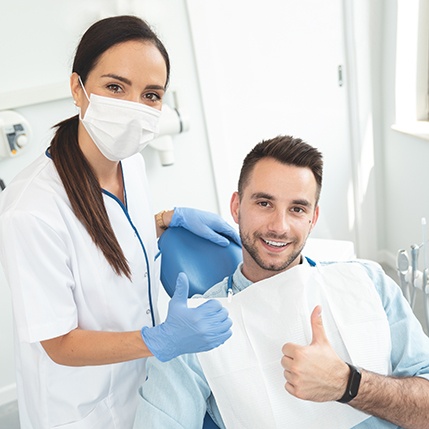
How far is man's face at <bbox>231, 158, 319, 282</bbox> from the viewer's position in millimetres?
1272

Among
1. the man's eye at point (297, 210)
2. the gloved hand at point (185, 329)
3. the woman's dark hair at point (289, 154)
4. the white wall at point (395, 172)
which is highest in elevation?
the woman's dark hair at point (289, 154)

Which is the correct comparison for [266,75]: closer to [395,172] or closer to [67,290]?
[395,172]

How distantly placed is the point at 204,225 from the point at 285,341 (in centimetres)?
45

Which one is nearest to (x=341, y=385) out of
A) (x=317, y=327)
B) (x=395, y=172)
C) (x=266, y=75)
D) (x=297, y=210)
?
(x=317, y=327)

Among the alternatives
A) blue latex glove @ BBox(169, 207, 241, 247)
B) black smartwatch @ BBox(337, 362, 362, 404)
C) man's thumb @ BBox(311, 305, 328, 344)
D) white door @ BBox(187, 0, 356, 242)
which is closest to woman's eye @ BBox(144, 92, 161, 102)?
blue latex glove @ BBox(169, 207, 241, 247)

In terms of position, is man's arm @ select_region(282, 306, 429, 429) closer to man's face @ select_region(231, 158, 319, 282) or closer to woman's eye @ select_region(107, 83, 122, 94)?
man's face @ select_region(231, 158, 319, 282)

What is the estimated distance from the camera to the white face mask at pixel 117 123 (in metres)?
1.17

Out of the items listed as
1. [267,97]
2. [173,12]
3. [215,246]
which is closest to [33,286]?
[215,246]

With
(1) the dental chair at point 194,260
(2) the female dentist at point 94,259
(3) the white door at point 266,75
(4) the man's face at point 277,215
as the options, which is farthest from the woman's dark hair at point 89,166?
(3) the white door at point 266,75

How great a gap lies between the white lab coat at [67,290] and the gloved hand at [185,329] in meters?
0.22

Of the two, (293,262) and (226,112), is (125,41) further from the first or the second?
(226,112)

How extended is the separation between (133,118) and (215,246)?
47 centimetres

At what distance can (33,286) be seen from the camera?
1067 mm

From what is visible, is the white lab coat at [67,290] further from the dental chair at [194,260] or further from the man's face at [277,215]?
the man's face at [277,215]
